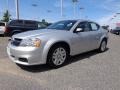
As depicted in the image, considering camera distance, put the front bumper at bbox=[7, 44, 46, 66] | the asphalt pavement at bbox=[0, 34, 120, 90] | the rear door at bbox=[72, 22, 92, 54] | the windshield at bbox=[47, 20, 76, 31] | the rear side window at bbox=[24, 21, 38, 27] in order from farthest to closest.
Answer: the rear side window at bbox=[24, 21, 38, 27] < the windshield at bbox=[47, 20, 76, 31] < the rear door at bbox=[72, 22, 92, 54] < the front bumper at bbox=[7, 44, 46, 66] < the asphalt pavement at bbox=[0, 34, 120, 90]

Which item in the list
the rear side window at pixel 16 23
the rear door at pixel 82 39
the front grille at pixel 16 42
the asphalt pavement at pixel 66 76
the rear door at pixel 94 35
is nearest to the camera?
the asphalt pavement at pixel 66 76

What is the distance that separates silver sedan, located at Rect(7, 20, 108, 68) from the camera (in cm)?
577

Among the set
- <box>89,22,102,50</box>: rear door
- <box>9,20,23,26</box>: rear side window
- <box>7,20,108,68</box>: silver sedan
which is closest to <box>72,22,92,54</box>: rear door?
<box>7,20,108,68</box>: silver sedan

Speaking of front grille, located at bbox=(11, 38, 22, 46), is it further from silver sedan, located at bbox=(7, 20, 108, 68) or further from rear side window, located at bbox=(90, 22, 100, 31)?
rear side window, located at bbox=(90, 22, 100, 31)

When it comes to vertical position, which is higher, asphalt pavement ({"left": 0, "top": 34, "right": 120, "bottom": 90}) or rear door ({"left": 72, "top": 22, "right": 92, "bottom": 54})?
rear door ({"left": 72, "top": 22, "right": 92, "bottom": 54})

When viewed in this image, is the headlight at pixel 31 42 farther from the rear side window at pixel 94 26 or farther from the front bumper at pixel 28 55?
the rear side window at pixel 94 26

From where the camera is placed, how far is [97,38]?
8.45 metres

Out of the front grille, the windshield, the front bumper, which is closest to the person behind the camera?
the front bumper

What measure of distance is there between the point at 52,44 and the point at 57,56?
0.48 metres

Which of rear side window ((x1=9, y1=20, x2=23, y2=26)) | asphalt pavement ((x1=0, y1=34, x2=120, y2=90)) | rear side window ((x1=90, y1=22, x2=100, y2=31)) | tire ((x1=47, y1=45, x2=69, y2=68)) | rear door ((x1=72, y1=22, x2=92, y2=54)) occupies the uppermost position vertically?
rear side window ((x1=9, y1=20, x2=23, y2=26))

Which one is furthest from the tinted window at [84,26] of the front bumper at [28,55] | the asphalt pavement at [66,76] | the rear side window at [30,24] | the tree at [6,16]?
the tree at [6,16]

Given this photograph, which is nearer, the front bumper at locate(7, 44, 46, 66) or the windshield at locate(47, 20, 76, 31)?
the front bumper at locate(7, 44, 46, 66)

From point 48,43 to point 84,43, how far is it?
6.36 ft

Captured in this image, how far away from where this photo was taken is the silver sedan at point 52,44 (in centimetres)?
577
